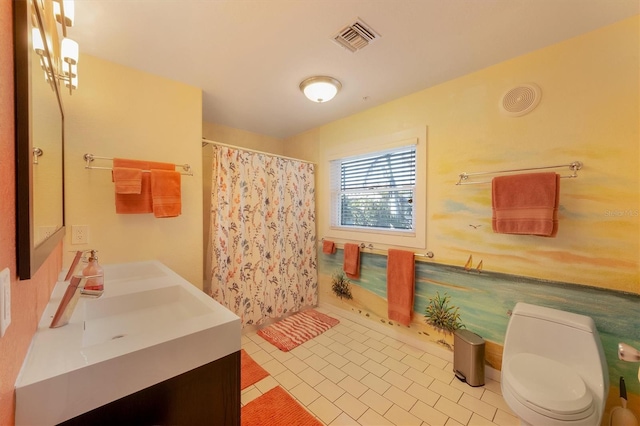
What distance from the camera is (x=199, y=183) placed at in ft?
7.13

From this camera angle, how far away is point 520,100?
175cm

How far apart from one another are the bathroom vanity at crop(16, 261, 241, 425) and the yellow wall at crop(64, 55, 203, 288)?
2.94ft

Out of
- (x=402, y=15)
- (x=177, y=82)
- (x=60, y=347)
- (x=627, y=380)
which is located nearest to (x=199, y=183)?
(x=177, y=82)

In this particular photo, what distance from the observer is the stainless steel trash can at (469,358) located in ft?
5.91

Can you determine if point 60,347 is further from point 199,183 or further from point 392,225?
point 392,225

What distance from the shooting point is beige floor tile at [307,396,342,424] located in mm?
1542

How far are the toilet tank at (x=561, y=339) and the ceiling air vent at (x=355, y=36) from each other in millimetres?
1997

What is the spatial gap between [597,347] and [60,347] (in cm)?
238

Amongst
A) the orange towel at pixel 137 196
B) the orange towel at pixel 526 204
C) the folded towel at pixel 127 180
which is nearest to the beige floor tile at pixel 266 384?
the orange towel at pixel 137 196

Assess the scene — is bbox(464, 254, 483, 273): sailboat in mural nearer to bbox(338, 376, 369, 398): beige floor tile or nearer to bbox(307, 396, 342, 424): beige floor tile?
bbox(338, 376, 369, 398): beige floor tile

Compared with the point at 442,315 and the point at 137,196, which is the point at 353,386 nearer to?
the point at 442,315

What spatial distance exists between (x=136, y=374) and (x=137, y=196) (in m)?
1.48

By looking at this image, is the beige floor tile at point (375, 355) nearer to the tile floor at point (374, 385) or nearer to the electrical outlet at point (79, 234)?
the tile floor at point (374, 385)

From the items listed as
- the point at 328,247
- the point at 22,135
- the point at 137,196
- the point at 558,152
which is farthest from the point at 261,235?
the point at 558,152
